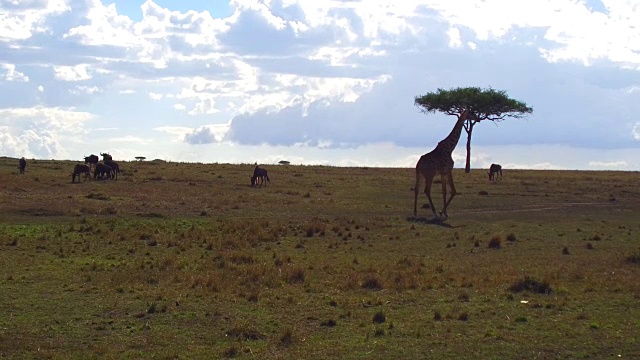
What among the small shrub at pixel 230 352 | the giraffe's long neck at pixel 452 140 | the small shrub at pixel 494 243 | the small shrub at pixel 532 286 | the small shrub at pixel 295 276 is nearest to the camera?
the small shrub at pixel 230 352

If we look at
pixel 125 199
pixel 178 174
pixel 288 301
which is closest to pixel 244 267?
pixel 288 301

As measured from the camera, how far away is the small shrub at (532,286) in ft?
65.3

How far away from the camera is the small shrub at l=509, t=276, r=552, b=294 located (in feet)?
65.3

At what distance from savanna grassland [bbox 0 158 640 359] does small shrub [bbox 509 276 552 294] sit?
4 cm

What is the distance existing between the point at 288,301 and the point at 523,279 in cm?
559

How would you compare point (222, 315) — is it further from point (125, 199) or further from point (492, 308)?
point (125, 199)

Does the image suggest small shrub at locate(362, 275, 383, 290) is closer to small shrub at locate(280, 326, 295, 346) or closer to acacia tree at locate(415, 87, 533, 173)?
small shrub at locate(280, 326, 295, 346)

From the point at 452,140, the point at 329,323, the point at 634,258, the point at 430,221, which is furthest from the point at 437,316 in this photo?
the point at 452,140

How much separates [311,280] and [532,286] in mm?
5358

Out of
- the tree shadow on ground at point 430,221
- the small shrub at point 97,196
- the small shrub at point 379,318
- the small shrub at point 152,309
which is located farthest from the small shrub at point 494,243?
the small shrub at point 97,196

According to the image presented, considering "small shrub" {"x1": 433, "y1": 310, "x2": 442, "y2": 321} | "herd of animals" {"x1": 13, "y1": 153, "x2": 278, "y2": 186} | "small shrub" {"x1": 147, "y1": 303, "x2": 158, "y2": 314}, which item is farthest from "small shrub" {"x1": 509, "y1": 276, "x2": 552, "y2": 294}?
"herd of animals" {"x1": 13, "y1": 153, "x2": 278, "y2": 186}

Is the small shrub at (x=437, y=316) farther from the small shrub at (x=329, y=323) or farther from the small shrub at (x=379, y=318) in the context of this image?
the small shrub at (x=329, y=323)

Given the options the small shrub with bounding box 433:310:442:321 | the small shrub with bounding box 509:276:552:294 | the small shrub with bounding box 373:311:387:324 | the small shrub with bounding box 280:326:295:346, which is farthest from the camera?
the small shrub with bounding box 509:276:552:294

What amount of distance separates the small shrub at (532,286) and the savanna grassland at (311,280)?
4cm
